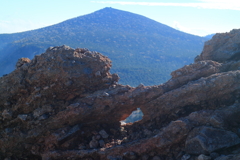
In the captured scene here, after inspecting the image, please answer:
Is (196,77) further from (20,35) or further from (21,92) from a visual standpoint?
(20,35)

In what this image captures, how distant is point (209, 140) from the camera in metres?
6.49

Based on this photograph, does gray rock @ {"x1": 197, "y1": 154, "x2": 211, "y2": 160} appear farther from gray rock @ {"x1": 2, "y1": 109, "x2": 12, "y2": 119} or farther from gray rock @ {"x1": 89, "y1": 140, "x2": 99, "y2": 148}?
gray rock @ {"x1": 2, "y1": 109, "x2": 12, "y2": 119}

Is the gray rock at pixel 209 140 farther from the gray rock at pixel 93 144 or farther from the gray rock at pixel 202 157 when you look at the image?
the gray rock at pixel 93 144

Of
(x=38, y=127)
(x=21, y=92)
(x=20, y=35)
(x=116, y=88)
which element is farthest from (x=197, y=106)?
(x=20, y=35)

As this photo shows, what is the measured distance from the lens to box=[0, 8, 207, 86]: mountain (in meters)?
76.2

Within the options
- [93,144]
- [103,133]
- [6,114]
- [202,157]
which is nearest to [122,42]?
[103,133]

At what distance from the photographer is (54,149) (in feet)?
25.9

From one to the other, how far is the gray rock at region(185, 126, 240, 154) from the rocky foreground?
0.22ft

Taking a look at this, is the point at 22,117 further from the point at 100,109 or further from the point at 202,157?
the point at 202,157

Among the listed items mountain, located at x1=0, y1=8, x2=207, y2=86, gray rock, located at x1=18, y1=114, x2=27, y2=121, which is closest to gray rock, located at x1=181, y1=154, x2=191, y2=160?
gray rock, located at x1=18, y1=114, x2=27, y2=121

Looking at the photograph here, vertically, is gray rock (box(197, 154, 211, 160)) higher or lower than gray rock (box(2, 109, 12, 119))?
lower

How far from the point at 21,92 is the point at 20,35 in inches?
4902

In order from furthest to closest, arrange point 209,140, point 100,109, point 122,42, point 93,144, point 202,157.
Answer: point 122,42
point 100,109
point 93,144
point 209,140
point 202,157

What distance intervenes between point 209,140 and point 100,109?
414cm
